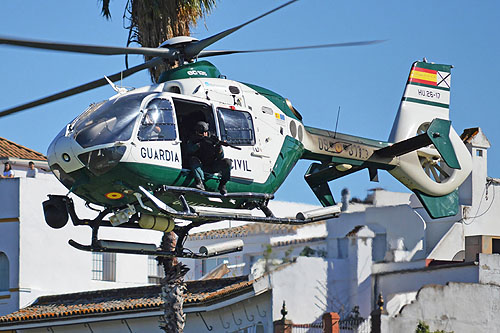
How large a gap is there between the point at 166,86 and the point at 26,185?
19.8 meters

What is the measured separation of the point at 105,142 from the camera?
73.2ft

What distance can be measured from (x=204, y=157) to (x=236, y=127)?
0.90 meters

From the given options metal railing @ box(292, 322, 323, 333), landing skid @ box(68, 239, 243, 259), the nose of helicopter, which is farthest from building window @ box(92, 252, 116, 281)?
the nose of helicopter

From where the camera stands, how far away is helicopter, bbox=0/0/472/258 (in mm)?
22516

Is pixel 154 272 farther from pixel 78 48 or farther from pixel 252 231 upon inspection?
pixel 78 48

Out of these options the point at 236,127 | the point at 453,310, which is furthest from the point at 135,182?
the point at 453,310

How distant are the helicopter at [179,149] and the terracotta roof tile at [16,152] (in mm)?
25073

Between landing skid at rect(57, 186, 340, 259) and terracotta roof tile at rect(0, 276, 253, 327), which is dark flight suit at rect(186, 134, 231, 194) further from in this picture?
terracotta roof tile at rect(0, 276, 253, 327)

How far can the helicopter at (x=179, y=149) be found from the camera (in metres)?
22.5

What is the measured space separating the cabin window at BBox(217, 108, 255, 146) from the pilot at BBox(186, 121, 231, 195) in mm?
307

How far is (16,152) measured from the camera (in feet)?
169

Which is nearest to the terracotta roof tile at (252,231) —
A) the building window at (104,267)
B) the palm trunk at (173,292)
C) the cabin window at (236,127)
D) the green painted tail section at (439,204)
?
the building window at (104,267)

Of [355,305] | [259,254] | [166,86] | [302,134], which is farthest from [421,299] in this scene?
[166,86]

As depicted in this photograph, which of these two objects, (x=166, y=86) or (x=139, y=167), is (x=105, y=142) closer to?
(x=139, y=167)
